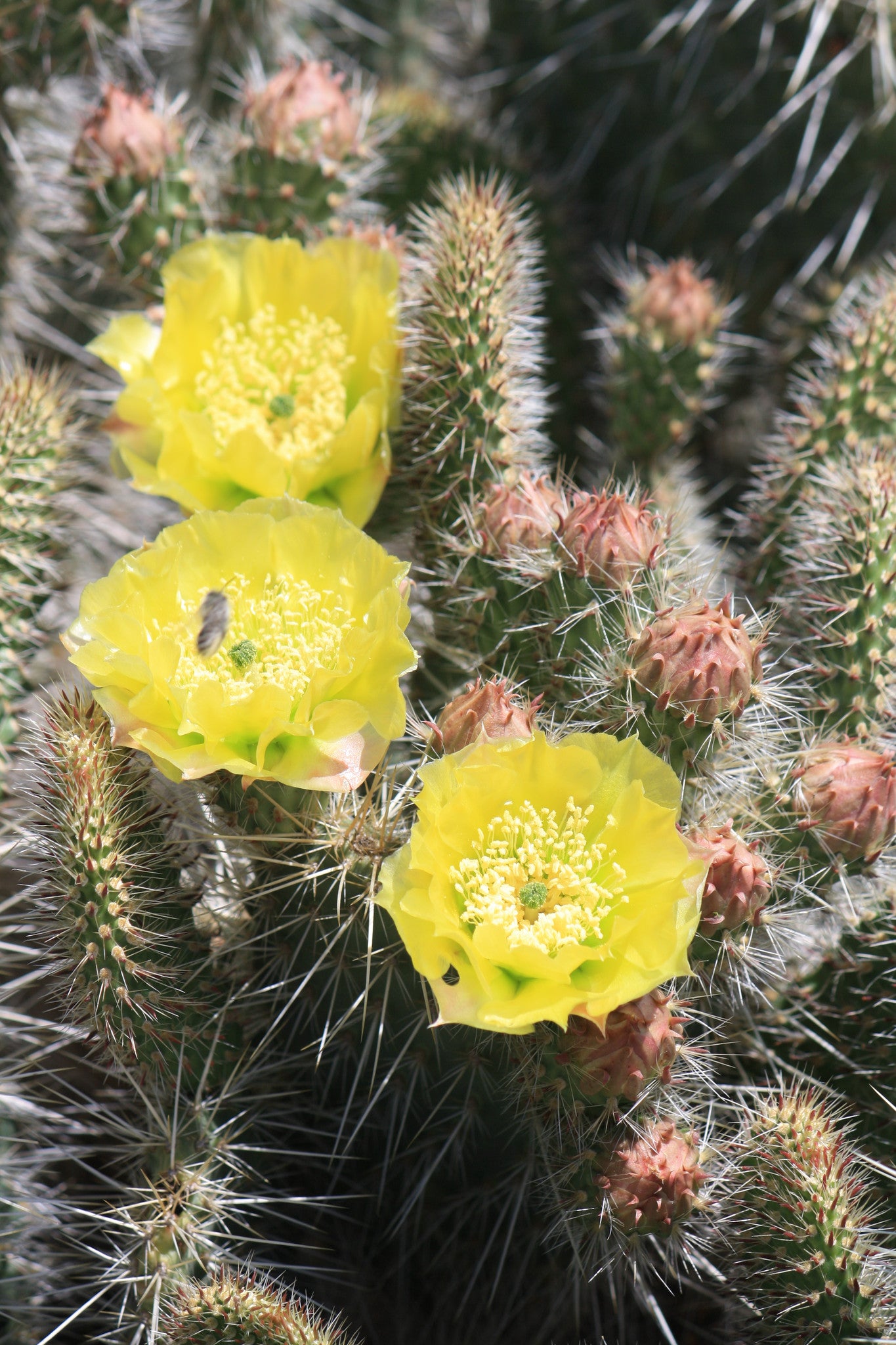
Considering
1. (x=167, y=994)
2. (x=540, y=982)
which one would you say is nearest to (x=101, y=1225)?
(x=167, y=994)

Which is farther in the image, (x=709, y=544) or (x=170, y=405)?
(x=709, y=544)

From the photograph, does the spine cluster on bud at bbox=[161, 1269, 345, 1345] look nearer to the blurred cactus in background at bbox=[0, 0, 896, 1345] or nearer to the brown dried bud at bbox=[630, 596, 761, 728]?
the blurred cactus in background at bbox=[0, 0, 896, 1345]

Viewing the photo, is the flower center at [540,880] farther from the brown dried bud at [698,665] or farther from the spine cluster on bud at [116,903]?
the spine cluster on bud at [116,903]

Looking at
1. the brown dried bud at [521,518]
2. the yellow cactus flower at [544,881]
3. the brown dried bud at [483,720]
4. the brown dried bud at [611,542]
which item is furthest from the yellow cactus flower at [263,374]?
the yellow cactus flower at [544,881]

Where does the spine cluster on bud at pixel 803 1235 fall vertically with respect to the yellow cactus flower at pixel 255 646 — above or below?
below

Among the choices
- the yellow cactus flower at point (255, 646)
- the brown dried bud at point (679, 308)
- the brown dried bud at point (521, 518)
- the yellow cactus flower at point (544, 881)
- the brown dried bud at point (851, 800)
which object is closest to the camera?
the yellow cactus flower at point (544, 881)

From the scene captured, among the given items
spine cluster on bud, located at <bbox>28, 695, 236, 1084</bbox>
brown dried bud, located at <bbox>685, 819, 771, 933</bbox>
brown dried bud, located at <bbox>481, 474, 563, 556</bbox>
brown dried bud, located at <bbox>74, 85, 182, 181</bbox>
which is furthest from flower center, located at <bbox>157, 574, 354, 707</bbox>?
brown dried bud, located at <bbox>74, 85, 182, 181</bbox>

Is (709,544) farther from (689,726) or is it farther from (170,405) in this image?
(170,405)
